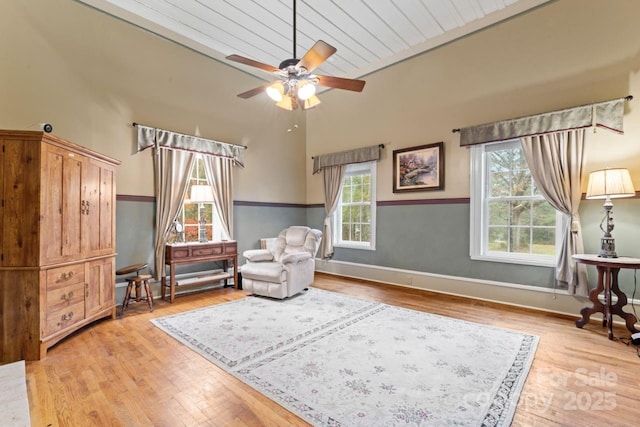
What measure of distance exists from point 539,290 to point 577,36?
3.05m

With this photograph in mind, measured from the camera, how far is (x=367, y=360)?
7.98ft

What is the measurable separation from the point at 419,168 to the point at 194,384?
164 inches

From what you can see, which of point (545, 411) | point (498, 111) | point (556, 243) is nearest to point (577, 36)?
point (498, 111)

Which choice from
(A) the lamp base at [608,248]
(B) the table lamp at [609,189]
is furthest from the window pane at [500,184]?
(A) the lamp base at [608,248]

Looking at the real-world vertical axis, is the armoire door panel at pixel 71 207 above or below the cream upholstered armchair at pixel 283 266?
above

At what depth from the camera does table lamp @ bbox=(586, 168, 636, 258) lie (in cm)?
285

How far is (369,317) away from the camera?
11.4 feet

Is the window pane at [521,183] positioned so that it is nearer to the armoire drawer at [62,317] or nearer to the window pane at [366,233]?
the window pane at [366,233]

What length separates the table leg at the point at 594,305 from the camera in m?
3.01

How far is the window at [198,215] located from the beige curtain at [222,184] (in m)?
0.13

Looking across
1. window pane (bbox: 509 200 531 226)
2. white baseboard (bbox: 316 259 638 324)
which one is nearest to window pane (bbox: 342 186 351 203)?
white baseboard (bbox: 316 259 638 324)

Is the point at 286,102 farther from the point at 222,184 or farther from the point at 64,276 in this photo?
the point at 64,276

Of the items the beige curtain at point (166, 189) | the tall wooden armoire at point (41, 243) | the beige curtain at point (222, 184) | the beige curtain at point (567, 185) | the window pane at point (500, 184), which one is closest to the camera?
the tall wooden armoire at point (41, 243)

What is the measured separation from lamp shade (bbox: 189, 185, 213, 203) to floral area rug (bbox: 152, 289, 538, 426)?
5.64 ft
